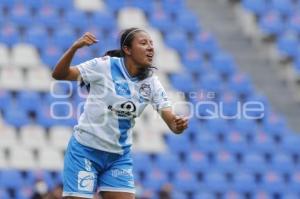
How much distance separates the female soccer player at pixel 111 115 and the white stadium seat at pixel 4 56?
7.08 m

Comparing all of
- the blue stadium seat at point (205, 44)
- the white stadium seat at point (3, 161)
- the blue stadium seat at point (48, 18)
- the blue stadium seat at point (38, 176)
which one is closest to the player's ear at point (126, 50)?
the blue stadium seat at point (38, 176)

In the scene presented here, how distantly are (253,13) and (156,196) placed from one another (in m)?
4.36

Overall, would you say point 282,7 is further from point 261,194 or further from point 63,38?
point 63,38

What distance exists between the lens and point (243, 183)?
14.0 m

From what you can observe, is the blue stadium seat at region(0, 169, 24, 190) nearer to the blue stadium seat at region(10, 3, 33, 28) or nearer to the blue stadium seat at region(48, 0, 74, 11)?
the blue stadium seat at region(10, 3, 33, 28)

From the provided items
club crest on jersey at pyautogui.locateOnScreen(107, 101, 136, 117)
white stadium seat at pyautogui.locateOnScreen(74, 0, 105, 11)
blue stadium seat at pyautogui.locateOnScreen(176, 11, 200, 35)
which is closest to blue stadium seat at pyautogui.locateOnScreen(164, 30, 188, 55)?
blue stadium seat at pyautogui.locateOnScreen(176, 11, 200, 35)

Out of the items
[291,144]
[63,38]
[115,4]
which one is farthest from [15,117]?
[291,144]

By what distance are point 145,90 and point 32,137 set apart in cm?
666

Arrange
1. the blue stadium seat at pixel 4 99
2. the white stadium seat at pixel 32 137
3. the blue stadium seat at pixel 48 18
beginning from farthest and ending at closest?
the blue stadium seat at pixel 48 18 → the blue stadium seat at pixel 4 99 → the white stadium seat at pixel 32 137

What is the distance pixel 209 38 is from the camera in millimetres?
15516

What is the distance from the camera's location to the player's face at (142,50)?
7.13 meters

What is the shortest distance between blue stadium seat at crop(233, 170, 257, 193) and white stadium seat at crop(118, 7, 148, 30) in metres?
3.02

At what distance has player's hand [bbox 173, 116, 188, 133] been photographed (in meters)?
6.78

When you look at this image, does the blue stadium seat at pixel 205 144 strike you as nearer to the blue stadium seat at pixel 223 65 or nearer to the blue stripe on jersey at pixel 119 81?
the blue stadium seat at pixel 223 65
